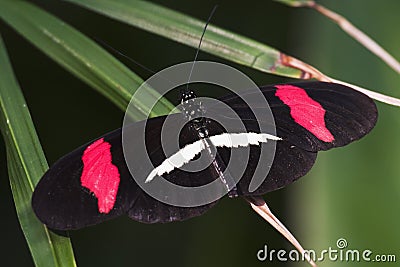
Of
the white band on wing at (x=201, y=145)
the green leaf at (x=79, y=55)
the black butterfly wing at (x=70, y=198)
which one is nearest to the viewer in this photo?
the black butterfly wing at (x=70, y=198)

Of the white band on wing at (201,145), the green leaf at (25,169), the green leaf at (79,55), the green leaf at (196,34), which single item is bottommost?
the green leaf at (25,169)

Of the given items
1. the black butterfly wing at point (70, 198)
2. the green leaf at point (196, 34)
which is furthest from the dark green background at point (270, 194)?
the black butterfly wing at point (70, 198)

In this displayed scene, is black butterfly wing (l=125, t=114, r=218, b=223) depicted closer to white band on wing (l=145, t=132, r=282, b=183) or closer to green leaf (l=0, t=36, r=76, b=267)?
white band on wing (l=145, t=132, r=282, b=183)

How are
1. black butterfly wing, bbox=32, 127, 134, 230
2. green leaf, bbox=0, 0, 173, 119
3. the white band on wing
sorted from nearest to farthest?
1. black butterfly wing, bbox=32, 127, 134, 230
2. the white band on wing
3. green leaf, bbox=0, 0, 173, 119

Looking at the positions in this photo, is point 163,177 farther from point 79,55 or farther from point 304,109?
point 79,55

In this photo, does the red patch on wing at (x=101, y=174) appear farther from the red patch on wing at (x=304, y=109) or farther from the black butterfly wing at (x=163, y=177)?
the red patch on wing at (x=304, y=109)

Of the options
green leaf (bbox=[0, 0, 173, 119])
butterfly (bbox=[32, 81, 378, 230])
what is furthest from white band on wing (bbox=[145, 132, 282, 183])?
green leaf (bbox=[0, 0, 173, 119])
